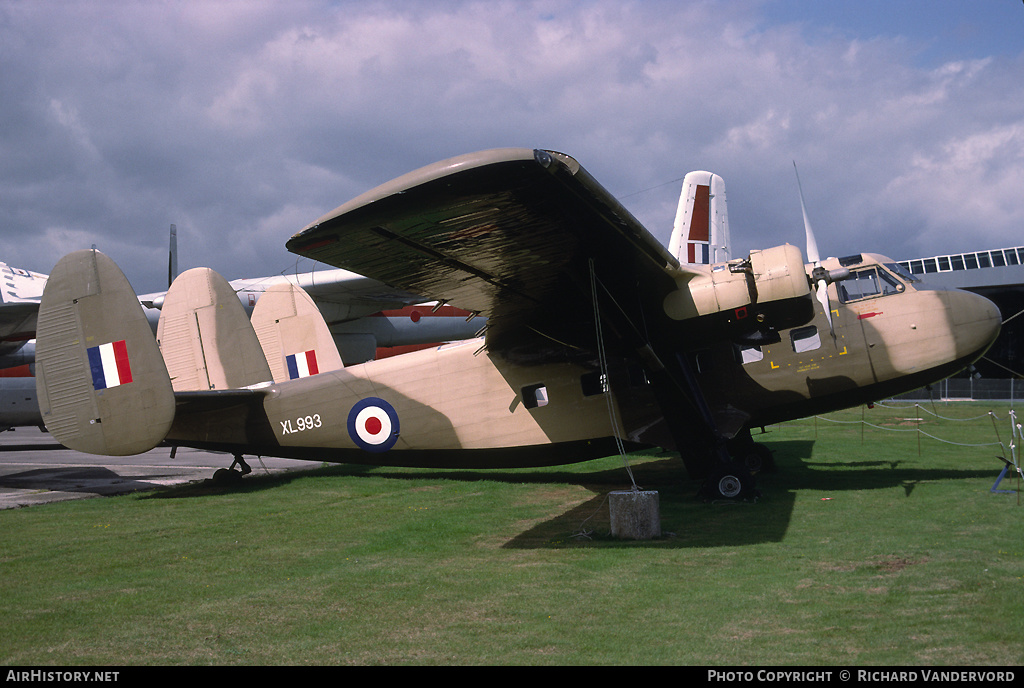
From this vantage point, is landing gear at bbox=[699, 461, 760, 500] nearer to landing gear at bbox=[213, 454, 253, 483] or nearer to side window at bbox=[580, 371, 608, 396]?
side window at bbox=[580, 371, 608, 396]

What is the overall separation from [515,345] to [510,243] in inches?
177

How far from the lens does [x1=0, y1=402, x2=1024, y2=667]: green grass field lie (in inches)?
177

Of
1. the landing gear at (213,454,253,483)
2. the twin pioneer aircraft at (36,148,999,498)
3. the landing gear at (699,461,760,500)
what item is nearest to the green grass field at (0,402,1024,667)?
the landing gear at (699,461,760,500)

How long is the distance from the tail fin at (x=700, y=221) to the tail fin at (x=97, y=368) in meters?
14.7

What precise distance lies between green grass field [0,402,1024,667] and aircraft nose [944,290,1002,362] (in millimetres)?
2075

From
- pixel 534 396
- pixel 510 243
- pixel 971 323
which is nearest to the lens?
pixel 510 243

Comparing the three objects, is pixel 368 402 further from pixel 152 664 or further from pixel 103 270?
pixel 152 664

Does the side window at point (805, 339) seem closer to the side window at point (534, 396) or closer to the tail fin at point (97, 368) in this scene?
the side window at point (534, 396)

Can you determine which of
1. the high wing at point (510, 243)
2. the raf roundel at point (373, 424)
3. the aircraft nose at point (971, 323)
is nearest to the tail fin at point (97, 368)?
the raf roundel at point (373, 424)

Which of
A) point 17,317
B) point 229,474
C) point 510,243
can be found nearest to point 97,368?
point 229,474

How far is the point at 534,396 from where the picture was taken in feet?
39.2

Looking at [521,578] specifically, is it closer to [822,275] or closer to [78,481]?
[822,275]
